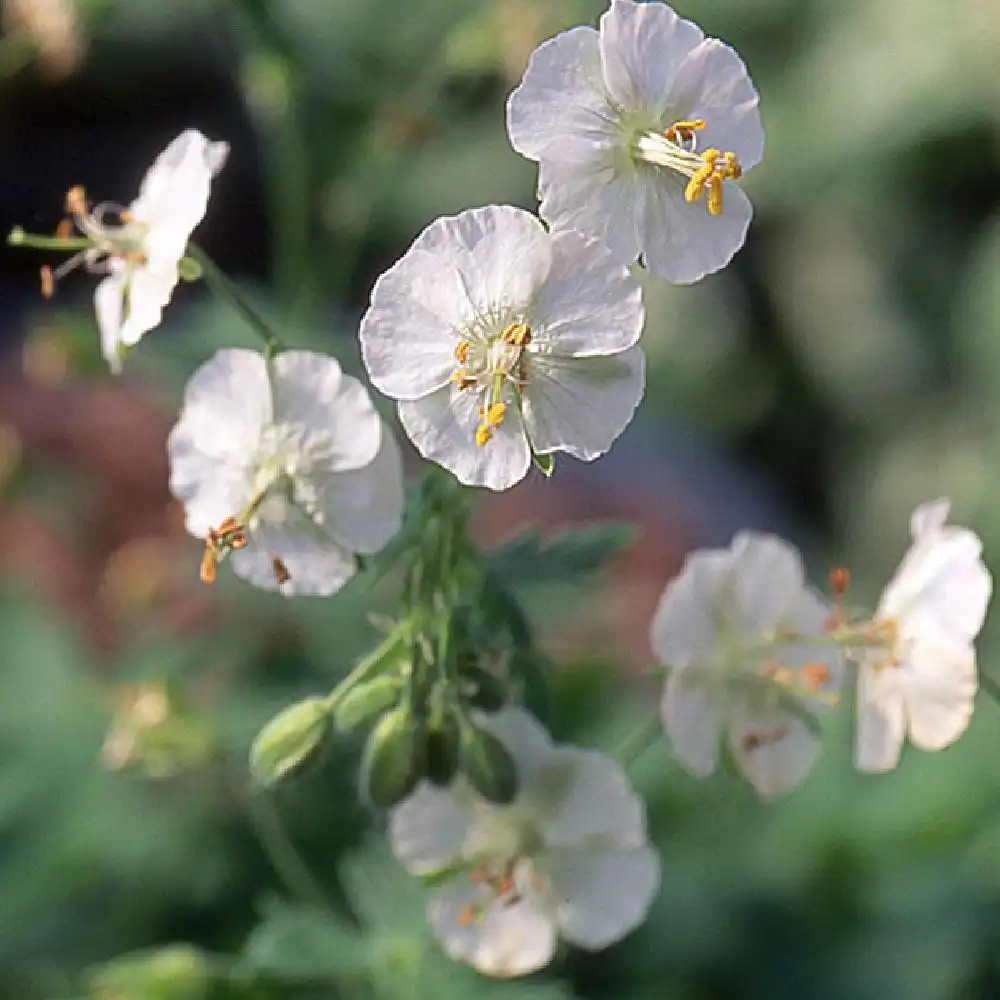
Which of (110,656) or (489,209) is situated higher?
(489,209)

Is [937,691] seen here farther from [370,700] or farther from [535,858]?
[370,700]

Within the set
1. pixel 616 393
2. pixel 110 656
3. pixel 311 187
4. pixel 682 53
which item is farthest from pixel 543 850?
pixel 110 656

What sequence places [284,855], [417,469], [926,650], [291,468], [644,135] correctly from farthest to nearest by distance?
[417,469]
[284,855]
[926,650]
[291,468]
[644,135]

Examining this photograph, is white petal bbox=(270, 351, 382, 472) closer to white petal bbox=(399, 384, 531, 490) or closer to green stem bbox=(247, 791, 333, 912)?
white petal bbox=(399, 384, 531, 490)

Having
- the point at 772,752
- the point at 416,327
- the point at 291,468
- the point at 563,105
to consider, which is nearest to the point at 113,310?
the point at 291,468

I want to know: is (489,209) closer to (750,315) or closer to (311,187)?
(311,187)

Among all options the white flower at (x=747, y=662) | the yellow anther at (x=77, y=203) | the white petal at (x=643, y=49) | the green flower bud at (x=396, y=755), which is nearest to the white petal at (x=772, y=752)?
the white flower at (x=747, y=662)
